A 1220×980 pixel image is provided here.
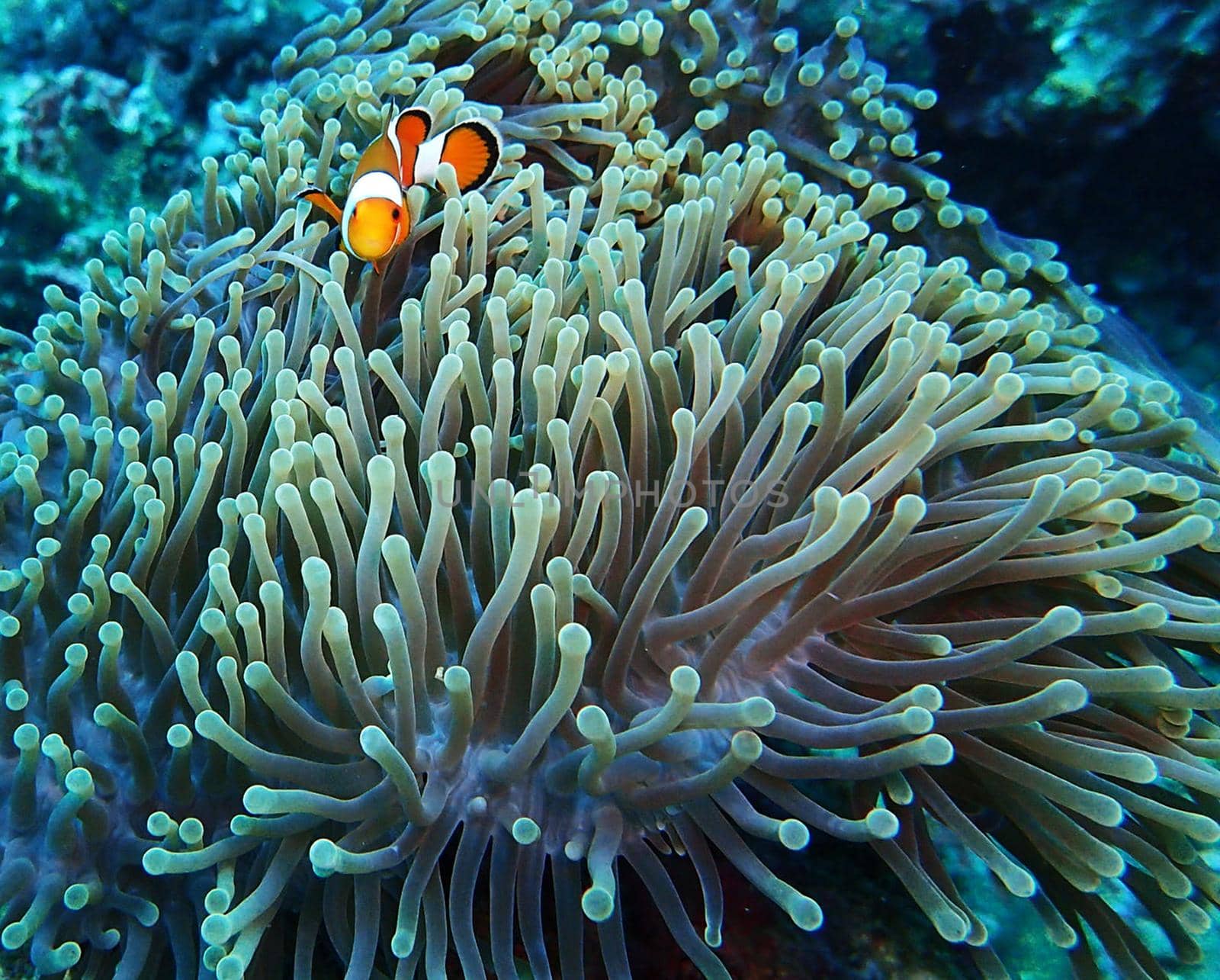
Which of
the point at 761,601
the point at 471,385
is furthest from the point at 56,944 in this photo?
the point at 761,601

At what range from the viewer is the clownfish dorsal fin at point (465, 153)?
1656 mm

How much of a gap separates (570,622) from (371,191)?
2.91 ft

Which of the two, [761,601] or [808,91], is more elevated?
[808,91]

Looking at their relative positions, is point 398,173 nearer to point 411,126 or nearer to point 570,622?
point 411,126

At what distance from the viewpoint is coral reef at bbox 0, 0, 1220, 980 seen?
1.10m

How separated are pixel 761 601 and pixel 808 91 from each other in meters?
1.52

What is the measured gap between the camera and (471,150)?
1700 mm

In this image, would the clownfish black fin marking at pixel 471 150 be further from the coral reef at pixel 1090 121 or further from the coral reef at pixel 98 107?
the coral reef at pixel 98 107

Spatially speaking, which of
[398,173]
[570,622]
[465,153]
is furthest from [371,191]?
[570,622]

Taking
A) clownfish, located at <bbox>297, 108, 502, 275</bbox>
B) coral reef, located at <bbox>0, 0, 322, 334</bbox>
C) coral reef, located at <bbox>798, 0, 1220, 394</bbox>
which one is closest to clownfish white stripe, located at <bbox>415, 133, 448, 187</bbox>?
clownfish, located at <bbox>297, 108, 502, 275</bbox>

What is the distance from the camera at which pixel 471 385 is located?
1317 mm

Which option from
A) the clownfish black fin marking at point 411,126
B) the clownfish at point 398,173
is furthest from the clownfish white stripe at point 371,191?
the clownfish black fin marking at point 411,126

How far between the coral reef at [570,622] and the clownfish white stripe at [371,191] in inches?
Result: 4.2

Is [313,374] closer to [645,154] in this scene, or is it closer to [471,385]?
[471,385]
